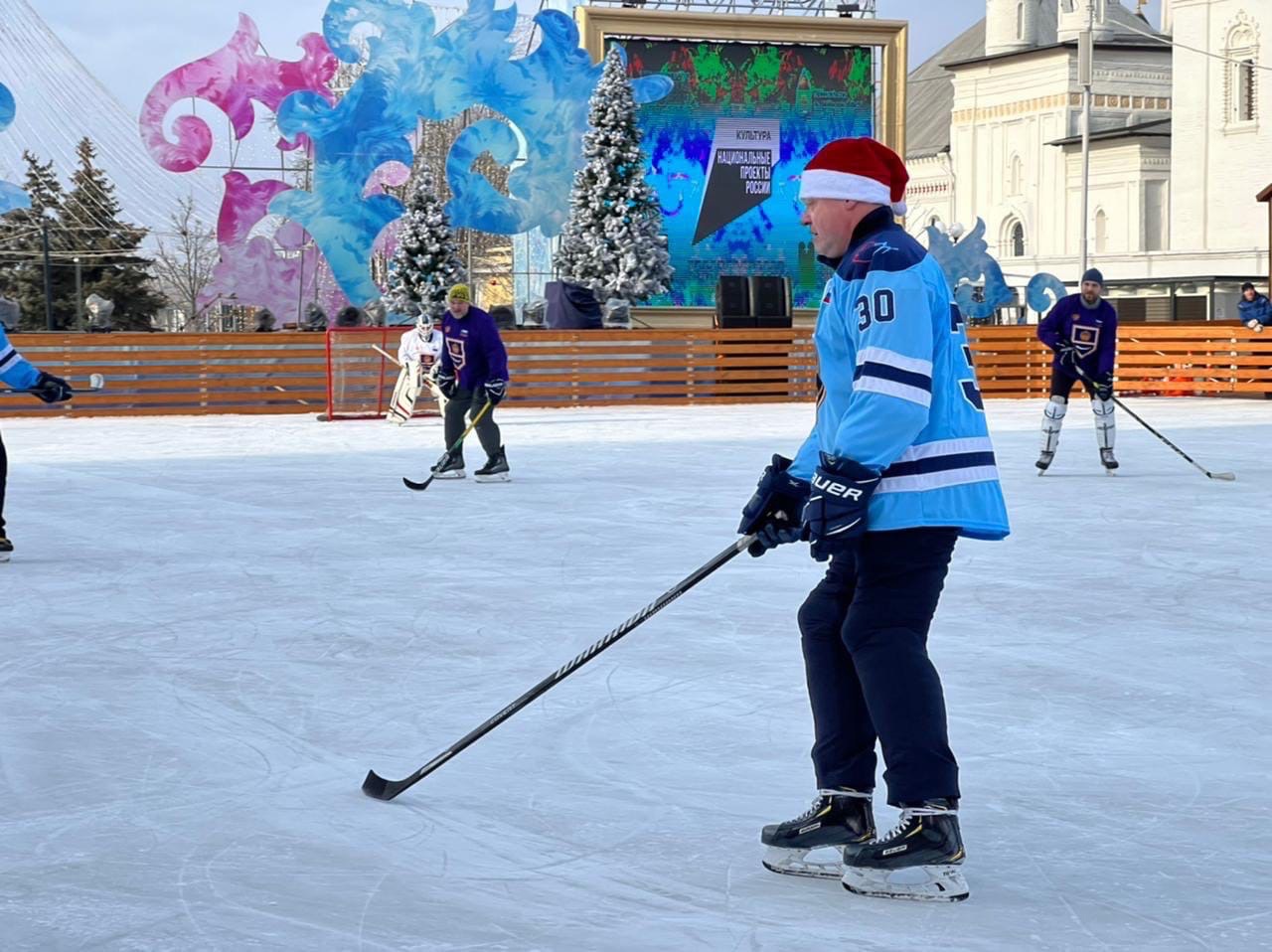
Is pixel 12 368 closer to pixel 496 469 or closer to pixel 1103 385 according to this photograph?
pixel 496 469

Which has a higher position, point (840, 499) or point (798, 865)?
point (840, 499)

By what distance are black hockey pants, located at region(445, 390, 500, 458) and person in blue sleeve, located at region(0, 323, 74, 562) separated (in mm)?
4837

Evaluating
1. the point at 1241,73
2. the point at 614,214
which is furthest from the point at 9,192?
the point at 1241,73

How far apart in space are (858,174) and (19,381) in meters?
5.67

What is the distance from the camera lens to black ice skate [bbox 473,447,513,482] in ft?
43.6

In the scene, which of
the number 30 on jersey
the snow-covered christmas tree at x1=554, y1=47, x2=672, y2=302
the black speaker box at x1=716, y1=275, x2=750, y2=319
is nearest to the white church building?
the snow-covered christmas tree at x1=554, y1=47, x2=672, y2=302

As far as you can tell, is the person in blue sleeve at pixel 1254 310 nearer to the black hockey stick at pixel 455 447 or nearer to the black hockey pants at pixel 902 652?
the black hockey stick at pixel 455 447

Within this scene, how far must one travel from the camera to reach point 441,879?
3512 millimetres

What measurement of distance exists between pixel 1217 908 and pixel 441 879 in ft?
4.71

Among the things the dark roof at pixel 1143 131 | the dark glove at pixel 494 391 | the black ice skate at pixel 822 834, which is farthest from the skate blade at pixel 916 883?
the dark roof at pixel 1143 131

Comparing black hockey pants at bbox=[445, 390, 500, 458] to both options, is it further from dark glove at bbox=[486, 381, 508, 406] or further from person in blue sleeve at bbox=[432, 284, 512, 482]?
dark glove at bbox=[486, 381, 508, 406]

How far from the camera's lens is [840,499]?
328 cm

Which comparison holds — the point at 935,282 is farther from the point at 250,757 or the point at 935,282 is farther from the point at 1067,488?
the point at 1067,488

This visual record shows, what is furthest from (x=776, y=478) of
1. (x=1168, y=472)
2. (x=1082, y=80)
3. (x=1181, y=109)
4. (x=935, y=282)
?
(x=1181, y=109)
